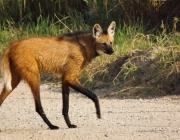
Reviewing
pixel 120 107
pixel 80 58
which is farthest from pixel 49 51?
pixel 120 107

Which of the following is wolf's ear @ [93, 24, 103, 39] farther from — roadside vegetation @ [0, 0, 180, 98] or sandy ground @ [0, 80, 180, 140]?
roadside vegetation @ [0, 0, 180, 98]

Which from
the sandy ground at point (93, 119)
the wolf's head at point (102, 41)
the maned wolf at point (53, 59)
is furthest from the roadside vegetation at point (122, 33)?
the maned wolf at point (53, 59)

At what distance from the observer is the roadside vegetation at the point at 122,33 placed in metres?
11.4

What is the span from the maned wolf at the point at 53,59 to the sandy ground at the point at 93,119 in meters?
0.34

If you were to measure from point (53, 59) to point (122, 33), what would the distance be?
15.0 feet

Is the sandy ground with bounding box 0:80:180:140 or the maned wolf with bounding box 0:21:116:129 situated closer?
the sandy ground with bounding box 0:80:180:140

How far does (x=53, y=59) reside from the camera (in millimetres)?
9023

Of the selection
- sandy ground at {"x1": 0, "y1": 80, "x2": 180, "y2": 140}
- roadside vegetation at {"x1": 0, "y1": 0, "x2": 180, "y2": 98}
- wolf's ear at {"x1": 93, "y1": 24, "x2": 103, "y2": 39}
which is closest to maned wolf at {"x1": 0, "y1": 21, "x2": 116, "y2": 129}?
wolf's ear at {"x1": 93, "y1": 24, "x2": 103, "y2": 39}

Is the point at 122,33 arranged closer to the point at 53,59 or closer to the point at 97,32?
the point at 97,32

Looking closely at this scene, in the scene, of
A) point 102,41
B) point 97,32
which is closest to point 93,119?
point 102,41

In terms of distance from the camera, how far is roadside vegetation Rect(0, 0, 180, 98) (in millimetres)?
11367

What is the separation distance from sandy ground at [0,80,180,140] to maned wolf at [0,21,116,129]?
1.11ft

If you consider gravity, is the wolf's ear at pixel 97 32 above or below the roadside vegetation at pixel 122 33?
above

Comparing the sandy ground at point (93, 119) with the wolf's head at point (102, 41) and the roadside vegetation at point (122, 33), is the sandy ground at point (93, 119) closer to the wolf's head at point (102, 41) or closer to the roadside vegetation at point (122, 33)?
the roadside vegetation at point (122, 33)
